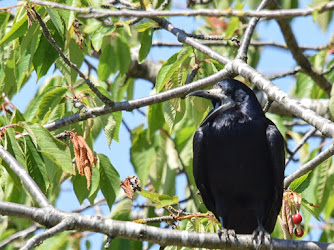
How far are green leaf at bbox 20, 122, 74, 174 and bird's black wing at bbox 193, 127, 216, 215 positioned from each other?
1.26 m

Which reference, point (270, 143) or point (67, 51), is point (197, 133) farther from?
point (67, 51)

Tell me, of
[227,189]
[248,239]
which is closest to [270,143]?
[227,189]

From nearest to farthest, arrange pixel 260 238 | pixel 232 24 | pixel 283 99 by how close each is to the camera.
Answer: pixel 232 24 → pixel 283 99 → pixel 260 238

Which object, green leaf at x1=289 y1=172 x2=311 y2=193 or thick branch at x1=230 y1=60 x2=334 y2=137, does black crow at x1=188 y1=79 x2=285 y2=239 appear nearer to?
green leaf at x1=289 y1=172 x2=311 y2=193

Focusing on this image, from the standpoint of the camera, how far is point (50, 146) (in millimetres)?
4062

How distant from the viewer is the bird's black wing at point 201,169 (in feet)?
16.5

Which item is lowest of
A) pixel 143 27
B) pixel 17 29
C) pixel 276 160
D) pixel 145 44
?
pixel 276 160

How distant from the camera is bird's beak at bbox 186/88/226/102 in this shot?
4.80 metres

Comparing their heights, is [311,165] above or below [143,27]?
below

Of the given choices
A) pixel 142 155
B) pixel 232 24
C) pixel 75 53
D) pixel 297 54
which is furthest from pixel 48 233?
pixel 297 54

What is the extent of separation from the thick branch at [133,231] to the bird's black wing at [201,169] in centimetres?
121

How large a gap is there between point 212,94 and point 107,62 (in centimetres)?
100

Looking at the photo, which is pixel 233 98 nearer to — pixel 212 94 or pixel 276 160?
pixel 212 94

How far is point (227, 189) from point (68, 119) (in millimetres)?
1315
